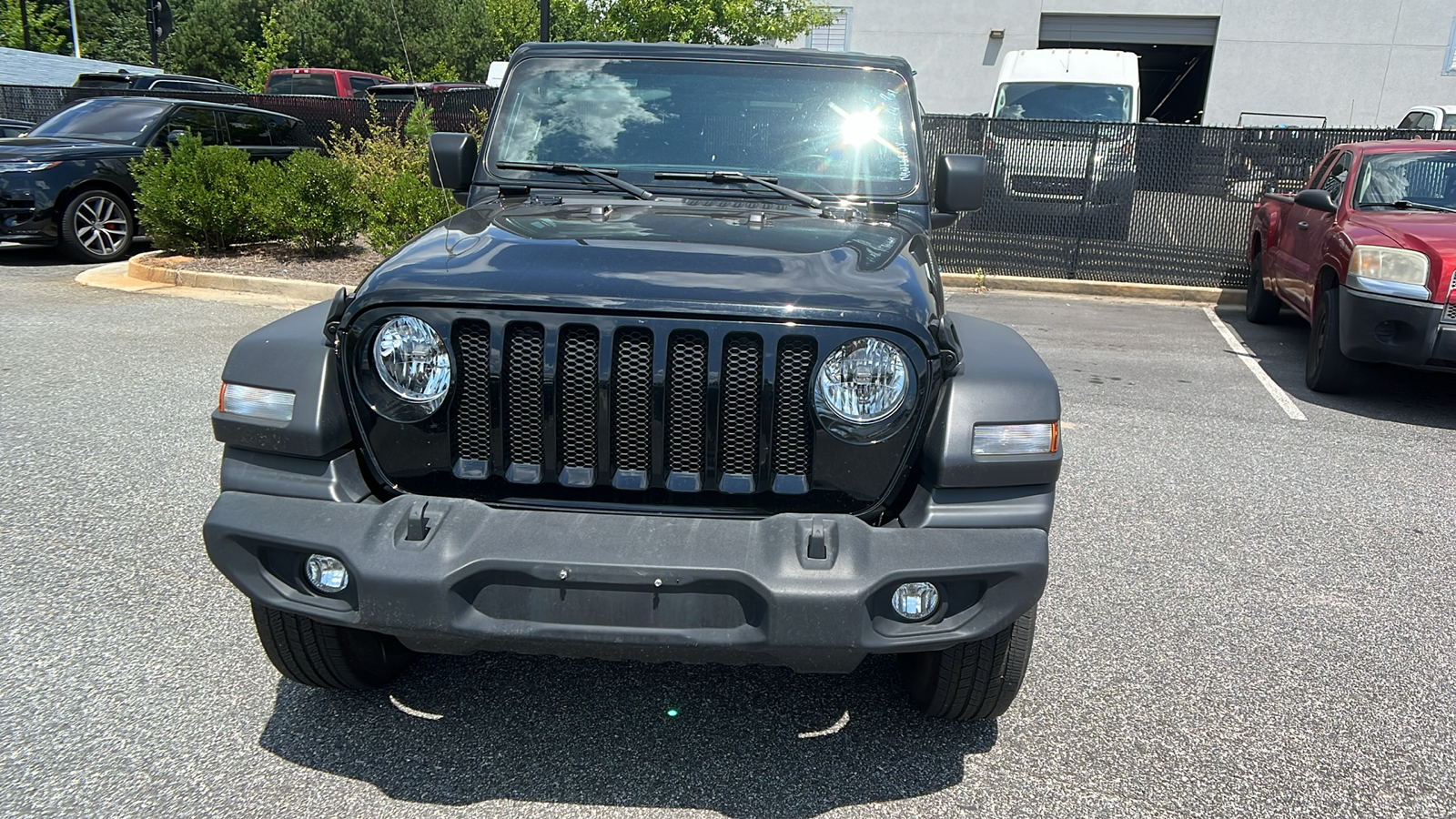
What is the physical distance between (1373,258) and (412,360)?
651cm

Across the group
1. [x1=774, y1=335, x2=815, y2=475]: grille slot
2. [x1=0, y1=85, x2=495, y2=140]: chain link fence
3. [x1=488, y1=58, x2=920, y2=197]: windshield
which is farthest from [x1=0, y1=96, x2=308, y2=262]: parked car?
[x1=774, y1=335, x2=815, y2=475]: grille slot

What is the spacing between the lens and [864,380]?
257cm

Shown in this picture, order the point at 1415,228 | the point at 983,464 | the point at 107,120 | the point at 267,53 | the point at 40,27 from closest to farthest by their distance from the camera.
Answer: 1. the point at 983,464
2. the point at 1415,228
3. the point at 107,120
4. the point at 267,53
5. the point at 40,27

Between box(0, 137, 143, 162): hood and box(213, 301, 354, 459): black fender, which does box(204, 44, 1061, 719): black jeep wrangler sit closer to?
Result: box(213, 301, 354, 459): black fender

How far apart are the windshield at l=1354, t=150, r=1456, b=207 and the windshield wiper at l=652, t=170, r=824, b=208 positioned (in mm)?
6066

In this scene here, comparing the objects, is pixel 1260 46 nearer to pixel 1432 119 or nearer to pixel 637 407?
pixel 1432 119

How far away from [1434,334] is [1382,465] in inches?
49.4

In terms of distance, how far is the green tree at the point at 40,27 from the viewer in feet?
150

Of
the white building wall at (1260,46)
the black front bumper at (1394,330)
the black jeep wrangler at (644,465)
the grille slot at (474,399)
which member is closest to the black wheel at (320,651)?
the black jeep wrangler at (644,465)

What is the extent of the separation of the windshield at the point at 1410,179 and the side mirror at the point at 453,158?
6.66 m

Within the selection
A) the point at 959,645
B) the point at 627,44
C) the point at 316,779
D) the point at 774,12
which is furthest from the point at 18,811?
the point at 774,12

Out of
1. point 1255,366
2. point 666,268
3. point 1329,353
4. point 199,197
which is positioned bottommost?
point 1255,366

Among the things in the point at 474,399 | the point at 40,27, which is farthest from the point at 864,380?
the point at 40,27

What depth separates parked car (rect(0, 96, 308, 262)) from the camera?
10562 mm
